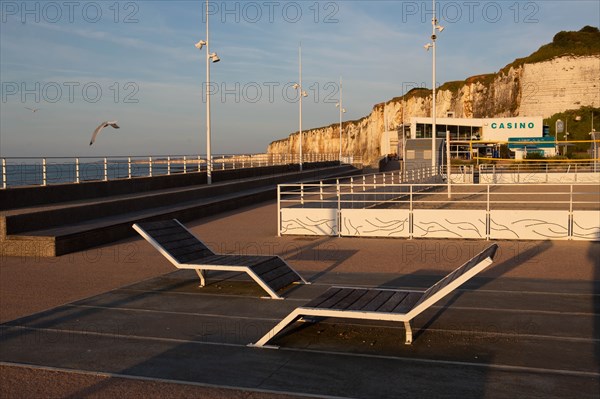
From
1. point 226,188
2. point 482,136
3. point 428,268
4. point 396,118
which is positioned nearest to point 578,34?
point 396,118

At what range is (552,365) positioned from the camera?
5.78 metres

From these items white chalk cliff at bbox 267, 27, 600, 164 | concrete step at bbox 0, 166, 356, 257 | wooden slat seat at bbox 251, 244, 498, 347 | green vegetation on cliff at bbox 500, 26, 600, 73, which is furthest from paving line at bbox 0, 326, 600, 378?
green vegetation on cliff at bbox 500, 26, 600, 73

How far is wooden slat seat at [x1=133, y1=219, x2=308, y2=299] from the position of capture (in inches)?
352

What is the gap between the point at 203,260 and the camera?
9633 mm

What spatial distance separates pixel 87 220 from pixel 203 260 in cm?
786

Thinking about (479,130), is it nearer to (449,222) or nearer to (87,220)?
(449,222)

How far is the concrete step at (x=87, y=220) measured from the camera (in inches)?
520

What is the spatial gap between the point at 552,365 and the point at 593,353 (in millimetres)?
645

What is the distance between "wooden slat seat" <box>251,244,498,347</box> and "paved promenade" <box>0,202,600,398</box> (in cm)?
31

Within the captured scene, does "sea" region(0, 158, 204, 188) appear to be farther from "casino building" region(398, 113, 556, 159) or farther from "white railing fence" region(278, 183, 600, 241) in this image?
"casino building" region(398, 113, 556, 159)

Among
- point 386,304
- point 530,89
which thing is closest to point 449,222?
point 386,304

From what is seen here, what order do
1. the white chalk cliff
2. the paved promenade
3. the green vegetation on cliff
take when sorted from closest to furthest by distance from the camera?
1. the paved promenade
2. the white chalk cliff
3. the green vegetation on cliff

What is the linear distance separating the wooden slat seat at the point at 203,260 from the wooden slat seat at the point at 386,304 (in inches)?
79.1

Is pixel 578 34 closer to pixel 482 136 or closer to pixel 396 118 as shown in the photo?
pixel 396 118
